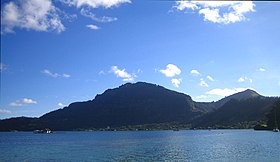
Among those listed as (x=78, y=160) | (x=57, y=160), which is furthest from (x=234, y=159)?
(x=57, y=160)

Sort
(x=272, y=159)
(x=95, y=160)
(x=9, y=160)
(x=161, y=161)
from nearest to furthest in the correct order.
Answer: (x=272, y=159), (x=161, y=161), (x=95, y=160), (x=9, y=160)

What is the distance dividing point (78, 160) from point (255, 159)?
33.2 metres

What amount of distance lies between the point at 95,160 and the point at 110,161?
163 inches

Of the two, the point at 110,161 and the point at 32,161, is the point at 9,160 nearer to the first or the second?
the point at 32,161

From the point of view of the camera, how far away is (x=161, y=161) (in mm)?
64688

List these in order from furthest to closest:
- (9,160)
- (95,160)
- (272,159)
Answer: (9,160) < (95,160) < (272,159)

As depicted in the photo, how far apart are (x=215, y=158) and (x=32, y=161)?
36.9 metres

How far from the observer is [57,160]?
72688 mm

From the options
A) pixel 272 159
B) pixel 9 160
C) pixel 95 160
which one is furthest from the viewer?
pixel 9 160

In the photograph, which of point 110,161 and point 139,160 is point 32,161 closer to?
point 110,161

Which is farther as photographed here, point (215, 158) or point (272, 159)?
point (215, 158)

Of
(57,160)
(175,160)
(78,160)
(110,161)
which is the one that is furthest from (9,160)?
(175,160)

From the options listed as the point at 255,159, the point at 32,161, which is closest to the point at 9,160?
the point at 32,161

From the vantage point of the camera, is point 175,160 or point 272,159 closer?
point 272,159
